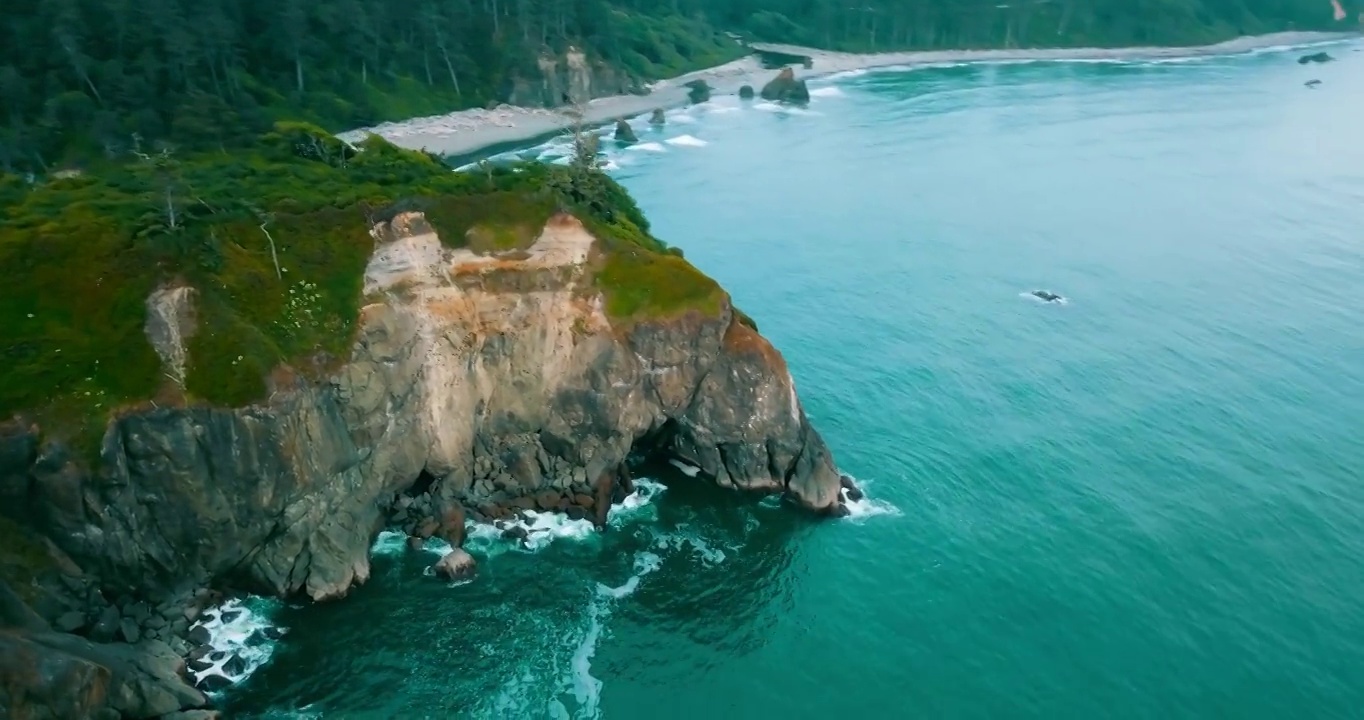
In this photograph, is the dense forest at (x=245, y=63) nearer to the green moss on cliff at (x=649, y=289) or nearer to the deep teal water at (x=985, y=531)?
the green moss on cliff at (x=649, y=289)

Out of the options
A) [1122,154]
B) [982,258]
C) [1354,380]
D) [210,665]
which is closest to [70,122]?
[210,665]

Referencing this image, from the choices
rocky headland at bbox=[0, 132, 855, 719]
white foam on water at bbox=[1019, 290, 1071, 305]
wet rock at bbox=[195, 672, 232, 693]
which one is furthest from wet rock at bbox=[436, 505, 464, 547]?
white foam on water at bbox=[1019, 290, 1071, 305]

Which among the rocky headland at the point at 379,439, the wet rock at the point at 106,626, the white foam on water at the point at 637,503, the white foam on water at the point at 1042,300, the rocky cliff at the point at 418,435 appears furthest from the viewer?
the white foam on water at the point at 1042,300

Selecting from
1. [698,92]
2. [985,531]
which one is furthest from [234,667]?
[698,92]

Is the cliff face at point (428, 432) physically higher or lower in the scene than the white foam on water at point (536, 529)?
higher

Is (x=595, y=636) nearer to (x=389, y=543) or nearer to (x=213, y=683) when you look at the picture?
(x=389, y=543)

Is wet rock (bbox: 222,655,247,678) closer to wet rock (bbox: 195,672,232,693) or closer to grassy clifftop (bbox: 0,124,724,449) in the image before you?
wet rock (bbox: 195,672,232,693)

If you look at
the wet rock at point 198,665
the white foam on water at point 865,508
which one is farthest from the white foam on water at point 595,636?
the wet rock at point 198,665
